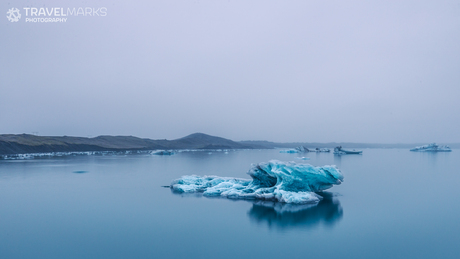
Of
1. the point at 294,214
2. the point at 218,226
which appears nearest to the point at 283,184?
the point at 294,214

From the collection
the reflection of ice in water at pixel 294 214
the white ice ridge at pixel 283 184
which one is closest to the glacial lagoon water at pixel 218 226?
the reflection of ice in water at pixel 294 214

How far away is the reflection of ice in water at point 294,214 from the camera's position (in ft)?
29.2

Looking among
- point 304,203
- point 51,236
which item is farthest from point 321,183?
point 51,236

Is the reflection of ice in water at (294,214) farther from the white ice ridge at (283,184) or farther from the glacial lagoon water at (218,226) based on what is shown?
the white ice ridge at (283,184)

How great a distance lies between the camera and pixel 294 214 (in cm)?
983

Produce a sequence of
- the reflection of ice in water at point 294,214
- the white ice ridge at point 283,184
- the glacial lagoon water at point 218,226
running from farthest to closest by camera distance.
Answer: the white ice ridge at point 283,184 < the reflection of ice in water at point 294,214 < the glacial lagoon water at point 218,226

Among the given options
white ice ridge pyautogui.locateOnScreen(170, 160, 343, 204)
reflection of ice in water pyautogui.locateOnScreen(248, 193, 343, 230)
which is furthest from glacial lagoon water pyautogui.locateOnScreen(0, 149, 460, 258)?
white ice ridge pyautogui.locateOnScreen(170, 160, 343, 204)

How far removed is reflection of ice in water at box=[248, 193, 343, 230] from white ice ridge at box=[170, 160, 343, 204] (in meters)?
0.39

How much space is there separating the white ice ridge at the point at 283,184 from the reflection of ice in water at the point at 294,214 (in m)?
0.39

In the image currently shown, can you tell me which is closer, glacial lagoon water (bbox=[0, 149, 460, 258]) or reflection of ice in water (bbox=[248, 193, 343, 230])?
glacial lagoon water (bbox=[0, 149, 460, 258])

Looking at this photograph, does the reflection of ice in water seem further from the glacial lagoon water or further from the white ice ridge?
the white ice ridge

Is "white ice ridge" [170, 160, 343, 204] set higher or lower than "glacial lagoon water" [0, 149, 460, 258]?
higher

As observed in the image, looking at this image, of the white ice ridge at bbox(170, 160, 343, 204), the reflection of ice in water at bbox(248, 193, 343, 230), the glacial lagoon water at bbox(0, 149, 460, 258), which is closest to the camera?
the glacial lagoon water at bbox(0, 149, 460, 258)

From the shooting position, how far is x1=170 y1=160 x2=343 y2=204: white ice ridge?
38.1ft
